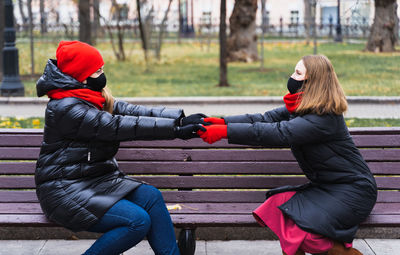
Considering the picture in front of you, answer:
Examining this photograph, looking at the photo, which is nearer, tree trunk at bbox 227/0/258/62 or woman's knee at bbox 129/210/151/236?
woman's knee at bbox 129/210/151/236

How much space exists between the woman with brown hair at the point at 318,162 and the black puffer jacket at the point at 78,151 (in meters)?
0.46

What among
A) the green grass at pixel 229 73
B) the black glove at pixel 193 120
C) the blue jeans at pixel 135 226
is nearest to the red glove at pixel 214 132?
the black glove at pixel 193 120

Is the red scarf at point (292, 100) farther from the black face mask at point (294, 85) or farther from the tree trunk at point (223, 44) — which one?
the tree trunk at point (223, 44)

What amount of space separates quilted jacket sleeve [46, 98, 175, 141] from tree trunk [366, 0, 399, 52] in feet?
60.0

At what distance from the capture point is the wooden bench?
430 cm

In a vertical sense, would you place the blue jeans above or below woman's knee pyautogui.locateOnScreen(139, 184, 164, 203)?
below

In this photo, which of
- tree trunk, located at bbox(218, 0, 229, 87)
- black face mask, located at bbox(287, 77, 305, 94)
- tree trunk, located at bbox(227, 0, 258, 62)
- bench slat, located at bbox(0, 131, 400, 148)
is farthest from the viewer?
tree trunk, located at bbox(227, 0, 258, 62)

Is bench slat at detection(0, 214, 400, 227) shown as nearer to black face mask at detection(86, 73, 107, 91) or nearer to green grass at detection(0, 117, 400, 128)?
black face mask at detection(86, 73, 107, 91)

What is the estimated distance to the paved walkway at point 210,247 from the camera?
4324mm

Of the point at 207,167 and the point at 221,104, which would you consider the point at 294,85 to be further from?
the point at 221,104

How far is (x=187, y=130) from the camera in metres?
3.66

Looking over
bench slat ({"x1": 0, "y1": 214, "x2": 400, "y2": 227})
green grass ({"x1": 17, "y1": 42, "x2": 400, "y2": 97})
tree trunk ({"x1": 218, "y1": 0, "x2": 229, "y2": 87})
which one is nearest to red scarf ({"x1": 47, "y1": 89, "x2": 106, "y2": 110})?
bench slat ({"x1": 0, "y1": 214, "x2": 400, "y2": 227})

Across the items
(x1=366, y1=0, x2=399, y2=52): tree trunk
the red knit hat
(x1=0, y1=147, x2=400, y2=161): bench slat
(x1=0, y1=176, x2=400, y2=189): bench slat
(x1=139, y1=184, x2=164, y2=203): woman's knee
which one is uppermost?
(x1=366, y1=0, x2=399, y2=52): tree trunk

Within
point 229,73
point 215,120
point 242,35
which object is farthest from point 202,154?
point 242,35
